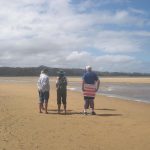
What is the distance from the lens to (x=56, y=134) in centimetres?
1115

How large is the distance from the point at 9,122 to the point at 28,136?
2504mm

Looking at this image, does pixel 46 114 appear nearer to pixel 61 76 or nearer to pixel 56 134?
pixel 61 76

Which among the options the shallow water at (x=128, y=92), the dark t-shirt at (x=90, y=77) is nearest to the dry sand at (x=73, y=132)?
the dark t-shirt at (x=90, y=77)

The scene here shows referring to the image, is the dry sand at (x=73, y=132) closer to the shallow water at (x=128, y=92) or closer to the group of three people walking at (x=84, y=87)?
the group of three people walking at (x=84, y=87)

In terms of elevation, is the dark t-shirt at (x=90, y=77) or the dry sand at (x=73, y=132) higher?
the dark t-shirt at (x=90, y=77)

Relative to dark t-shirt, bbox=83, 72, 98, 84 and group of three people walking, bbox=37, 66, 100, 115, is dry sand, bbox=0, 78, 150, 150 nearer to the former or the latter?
group of three people walking, bbox=37, 66, 100, 115

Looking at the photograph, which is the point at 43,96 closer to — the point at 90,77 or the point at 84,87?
the point at 84,87

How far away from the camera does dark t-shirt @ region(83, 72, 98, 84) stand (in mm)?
15898

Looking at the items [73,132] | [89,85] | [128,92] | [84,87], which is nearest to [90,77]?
[89,85]

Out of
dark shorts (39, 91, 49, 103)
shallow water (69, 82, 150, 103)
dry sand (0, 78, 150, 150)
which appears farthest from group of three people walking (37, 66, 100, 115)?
shallow water (69, 82, 150, 103)

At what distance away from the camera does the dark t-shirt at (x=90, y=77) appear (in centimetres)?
1590

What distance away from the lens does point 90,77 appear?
1596 centimetres

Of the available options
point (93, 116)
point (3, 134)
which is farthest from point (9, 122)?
point (93, 116)

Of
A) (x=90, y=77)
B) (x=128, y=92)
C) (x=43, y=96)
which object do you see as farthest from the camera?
(x=128, y=92)
